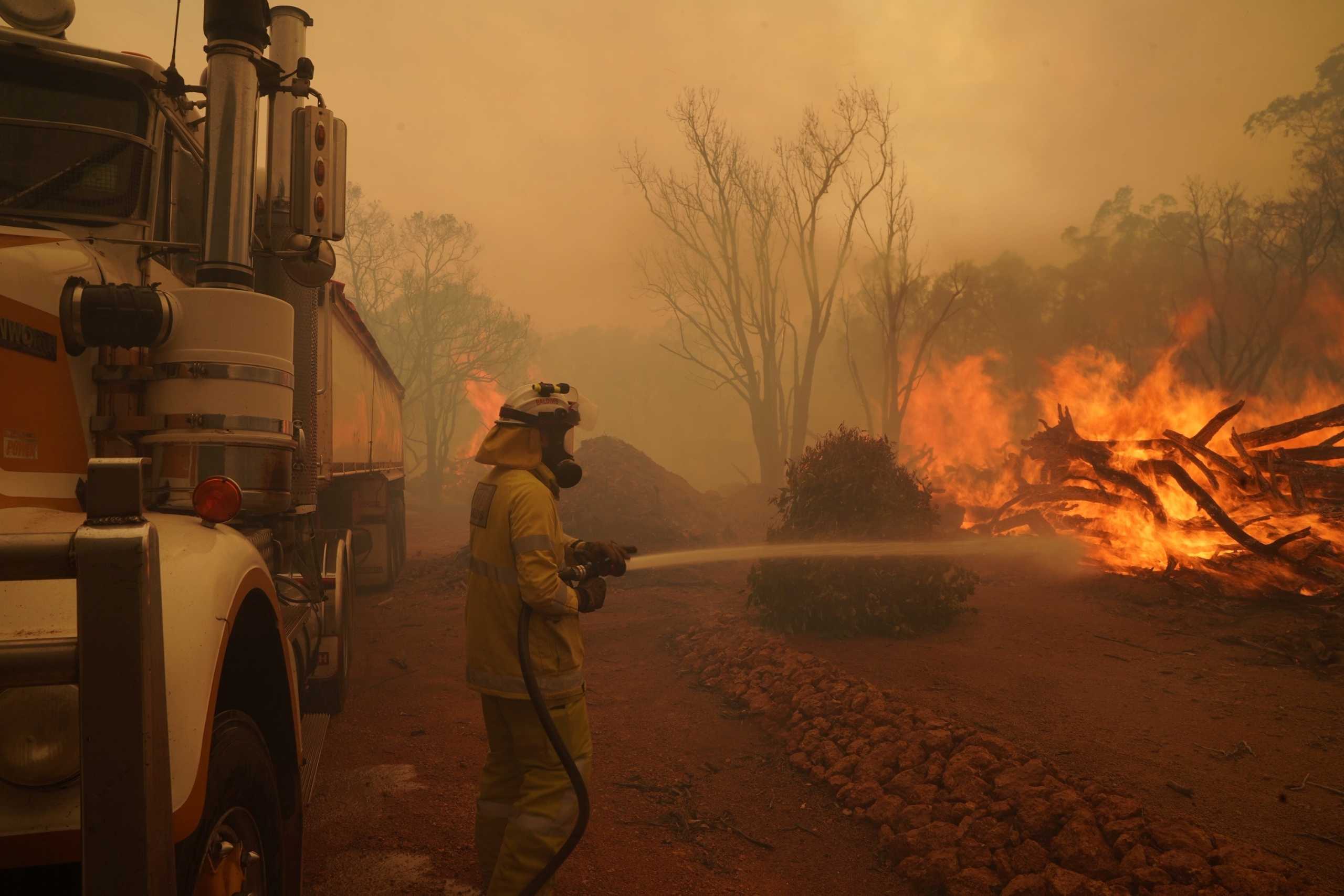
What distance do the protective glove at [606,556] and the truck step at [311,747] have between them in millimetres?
1494

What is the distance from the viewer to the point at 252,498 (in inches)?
136

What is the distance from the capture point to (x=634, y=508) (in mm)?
18328

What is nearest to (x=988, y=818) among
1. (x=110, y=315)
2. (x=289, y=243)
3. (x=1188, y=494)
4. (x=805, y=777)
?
(x=805, y=777)

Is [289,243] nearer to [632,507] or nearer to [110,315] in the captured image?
[110,315]

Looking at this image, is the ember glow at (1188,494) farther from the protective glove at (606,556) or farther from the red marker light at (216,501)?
the red marker light at (216,501)

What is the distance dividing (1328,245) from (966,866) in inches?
1026

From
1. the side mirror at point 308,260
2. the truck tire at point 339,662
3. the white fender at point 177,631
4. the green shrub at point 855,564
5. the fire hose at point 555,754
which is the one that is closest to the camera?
the white fender at point 177,631

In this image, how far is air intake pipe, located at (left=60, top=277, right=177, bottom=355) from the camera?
2709 mm

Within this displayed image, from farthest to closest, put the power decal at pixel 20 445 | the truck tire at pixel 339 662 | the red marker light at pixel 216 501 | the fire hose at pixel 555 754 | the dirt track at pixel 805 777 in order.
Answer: the truck tire at pixel 339 662
the dirt track at pixel 805 777
the fire hose at pixel 555 754
the red marker light at pixel 216 501
the power decal at pixel 20 445

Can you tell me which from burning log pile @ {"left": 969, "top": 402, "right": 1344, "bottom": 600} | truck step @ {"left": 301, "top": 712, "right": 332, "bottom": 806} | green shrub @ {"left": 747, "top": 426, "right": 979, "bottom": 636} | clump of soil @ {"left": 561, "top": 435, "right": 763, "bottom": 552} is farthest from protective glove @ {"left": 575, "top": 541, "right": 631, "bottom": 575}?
clump of soil @ {"left": 561, "top": 435, "right": 763, "bottom": 552}

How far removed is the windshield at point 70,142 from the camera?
3125mm

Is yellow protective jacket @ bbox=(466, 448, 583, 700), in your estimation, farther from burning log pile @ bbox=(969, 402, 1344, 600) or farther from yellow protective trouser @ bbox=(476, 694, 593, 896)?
burning log pile @ bbox=(969, 402, 1344, 600)

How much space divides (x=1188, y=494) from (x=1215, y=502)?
1.27 ft

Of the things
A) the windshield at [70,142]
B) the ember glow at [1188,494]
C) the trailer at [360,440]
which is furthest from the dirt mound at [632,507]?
the windshield at [70,142]
